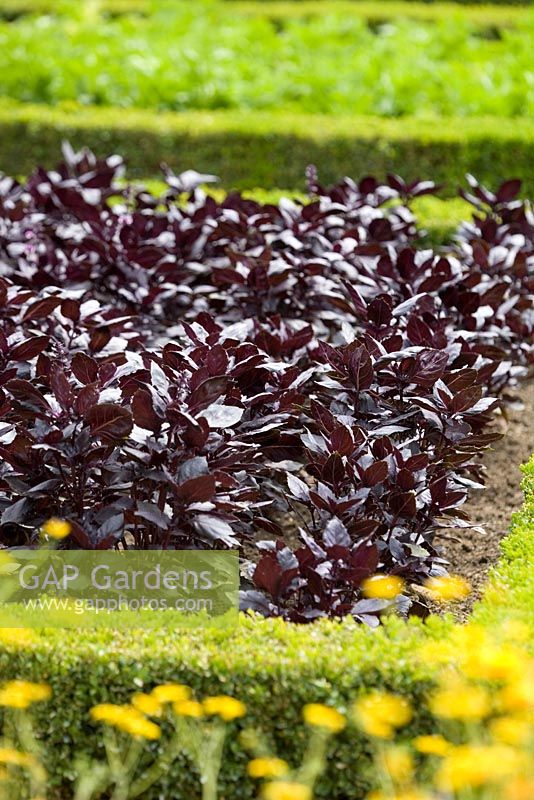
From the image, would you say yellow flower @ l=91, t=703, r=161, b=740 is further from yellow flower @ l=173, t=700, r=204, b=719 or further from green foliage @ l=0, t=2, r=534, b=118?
green foliage @ l=0, t=2, r=534, b=118

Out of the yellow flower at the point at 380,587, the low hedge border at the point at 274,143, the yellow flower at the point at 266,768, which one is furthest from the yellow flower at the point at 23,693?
the low hedge border at the point at 274,143

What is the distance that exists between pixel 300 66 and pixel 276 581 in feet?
23.0

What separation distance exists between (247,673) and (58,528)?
62 cm

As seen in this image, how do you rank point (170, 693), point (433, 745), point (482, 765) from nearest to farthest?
point (482, 765)
point (433, 745)
point (170, 693)

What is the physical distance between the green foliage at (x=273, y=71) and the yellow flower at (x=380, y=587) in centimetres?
582

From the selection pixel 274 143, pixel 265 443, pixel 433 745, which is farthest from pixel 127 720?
pixel 274 143

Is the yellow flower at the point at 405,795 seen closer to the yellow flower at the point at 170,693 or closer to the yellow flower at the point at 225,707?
the yellow flower at the point at 225,707

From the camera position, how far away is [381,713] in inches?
85.8

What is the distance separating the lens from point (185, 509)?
2844 mm

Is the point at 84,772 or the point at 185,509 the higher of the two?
the point at 185,509

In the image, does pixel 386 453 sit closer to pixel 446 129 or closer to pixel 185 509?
pixel 185 509

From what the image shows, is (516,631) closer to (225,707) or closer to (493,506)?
(225,707)

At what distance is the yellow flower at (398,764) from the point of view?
218 cm

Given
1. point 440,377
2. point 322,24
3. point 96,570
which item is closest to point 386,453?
point 440,377
